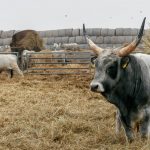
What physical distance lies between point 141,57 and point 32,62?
11.0 metres

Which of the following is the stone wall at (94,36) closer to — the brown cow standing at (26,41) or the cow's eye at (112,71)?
the brown cow standing at (26,41)

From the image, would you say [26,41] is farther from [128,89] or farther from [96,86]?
[96,86]

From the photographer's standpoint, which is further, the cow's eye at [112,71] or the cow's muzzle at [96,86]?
the cow's eye at [112,71]

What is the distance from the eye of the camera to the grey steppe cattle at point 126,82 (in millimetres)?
4508

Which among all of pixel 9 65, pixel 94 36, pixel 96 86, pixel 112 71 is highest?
pixel 112 71

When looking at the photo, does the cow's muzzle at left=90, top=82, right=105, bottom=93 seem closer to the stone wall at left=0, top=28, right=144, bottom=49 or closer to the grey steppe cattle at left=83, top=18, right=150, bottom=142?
the grey steppe cattle at left=83, top=18, right=150, bottom=142

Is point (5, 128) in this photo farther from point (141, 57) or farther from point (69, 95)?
point (69, 95)

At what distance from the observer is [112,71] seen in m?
4.54

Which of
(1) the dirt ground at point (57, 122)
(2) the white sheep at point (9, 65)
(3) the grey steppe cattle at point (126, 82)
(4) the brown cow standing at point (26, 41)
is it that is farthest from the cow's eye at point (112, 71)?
(4) the brown cow standing at point (26, 41)

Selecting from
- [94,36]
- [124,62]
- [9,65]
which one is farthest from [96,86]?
[94,36]

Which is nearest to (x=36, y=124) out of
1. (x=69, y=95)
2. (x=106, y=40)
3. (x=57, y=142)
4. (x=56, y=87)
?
(x=57, y=142)

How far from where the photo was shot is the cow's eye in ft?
14.8

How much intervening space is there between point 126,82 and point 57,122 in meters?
1.43

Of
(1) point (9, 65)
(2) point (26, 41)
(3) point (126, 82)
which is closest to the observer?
(3) point (126, 82)
